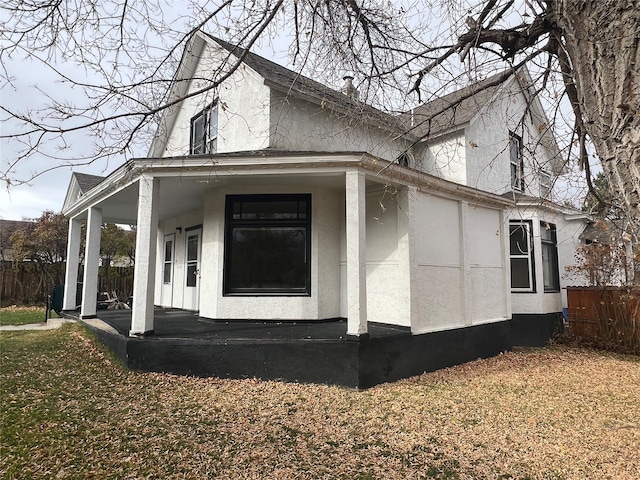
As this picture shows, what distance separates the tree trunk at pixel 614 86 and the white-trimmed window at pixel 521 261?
8317mm

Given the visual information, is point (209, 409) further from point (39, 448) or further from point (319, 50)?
point (319, 50)

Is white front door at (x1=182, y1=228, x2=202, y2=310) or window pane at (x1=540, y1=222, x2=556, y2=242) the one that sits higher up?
window pane at (x1=540, y1=222, x2=556, y2=242)

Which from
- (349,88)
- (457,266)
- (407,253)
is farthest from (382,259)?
(349,88)

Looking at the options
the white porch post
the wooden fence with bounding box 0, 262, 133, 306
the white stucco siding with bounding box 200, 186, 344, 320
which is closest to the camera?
the white porch post

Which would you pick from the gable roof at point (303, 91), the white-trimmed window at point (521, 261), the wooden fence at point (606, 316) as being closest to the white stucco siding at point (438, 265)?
the gable roof at point (303, 91)

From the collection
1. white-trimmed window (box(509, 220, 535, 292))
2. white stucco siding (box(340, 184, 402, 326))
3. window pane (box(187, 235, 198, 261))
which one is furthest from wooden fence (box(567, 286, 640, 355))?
window pane (box(187, 235, 198, 261))

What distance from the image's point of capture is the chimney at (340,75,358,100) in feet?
17.5

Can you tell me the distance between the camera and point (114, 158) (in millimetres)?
3658

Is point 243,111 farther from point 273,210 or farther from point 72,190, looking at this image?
point 72,190

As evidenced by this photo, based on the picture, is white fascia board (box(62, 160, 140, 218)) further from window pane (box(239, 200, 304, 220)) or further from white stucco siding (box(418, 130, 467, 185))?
white stucco siding (box(418, 130, 467, 185))

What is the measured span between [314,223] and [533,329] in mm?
6503

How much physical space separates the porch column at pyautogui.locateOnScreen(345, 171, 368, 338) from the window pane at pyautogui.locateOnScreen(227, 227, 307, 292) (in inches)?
76.9

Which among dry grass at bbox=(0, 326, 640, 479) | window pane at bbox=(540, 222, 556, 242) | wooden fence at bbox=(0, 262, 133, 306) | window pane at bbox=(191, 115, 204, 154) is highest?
window pane at bbox=(191, 115, 204, 154)

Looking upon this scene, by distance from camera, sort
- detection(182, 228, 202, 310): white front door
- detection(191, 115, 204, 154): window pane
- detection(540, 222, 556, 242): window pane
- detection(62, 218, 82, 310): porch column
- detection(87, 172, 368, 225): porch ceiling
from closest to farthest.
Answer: detection(87, 172, 368, 225): porch ceiling < detection(182, 228, 202, 310): white front door < detection(191, 115, 204, 154): window pane < detection(62, 218, 82, 310): porch column < detection(540, 222, 556, 242): window pane
